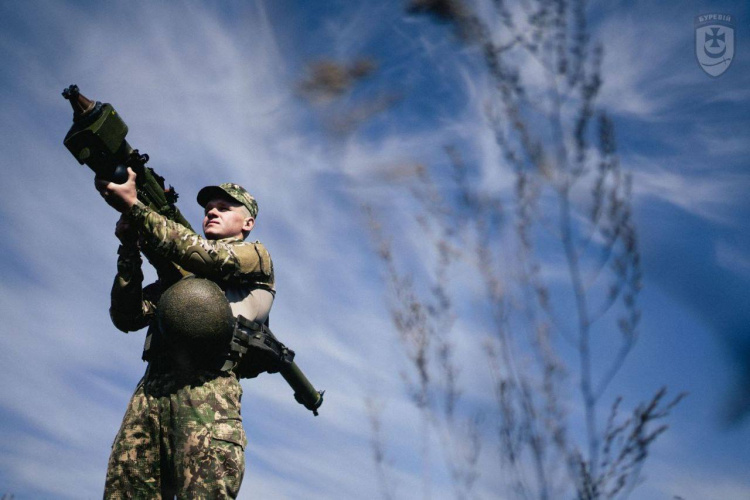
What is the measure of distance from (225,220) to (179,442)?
5.93 ft

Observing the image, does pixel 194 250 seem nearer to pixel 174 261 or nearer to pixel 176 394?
pixel 174 261

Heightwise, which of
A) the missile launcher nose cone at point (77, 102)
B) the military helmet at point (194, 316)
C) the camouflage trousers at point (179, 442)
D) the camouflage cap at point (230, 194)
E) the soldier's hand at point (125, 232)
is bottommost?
the camouflage trousers at point (179, 442)

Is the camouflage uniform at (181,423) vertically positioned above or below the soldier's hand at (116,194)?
below

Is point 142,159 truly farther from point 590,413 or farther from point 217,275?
point 590,413

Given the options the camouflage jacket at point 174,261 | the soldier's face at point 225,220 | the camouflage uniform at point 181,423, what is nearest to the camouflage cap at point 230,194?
the soldier's face at point 225,220

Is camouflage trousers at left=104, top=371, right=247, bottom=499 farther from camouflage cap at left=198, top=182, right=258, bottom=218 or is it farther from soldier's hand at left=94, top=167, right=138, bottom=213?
camouflage cap at left=198, top=182, right=258, bottom=218

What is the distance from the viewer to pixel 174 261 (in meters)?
4.07

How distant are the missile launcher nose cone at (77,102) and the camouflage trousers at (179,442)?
1884mm

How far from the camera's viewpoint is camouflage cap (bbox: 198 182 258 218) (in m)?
4.84

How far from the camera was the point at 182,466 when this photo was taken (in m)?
3.72

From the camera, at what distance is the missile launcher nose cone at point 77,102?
3803mm

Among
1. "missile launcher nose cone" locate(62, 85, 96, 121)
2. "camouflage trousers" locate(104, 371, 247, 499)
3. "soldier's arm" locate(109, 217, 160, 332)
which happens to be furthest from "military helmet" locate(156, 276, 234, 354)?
"missile launcher nose cone" locate(62, 85, 96, 121)

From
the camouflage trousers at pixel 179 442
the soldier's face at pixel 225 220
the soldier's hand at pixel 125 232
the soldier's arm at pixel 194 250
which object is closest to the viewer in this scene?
the camouflage trousers at pixel 179 442

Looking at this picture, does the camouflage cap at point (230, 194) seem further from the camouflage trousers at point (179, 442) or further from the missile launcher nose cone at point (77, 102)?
the camouflage trousers at point (179, 442)
